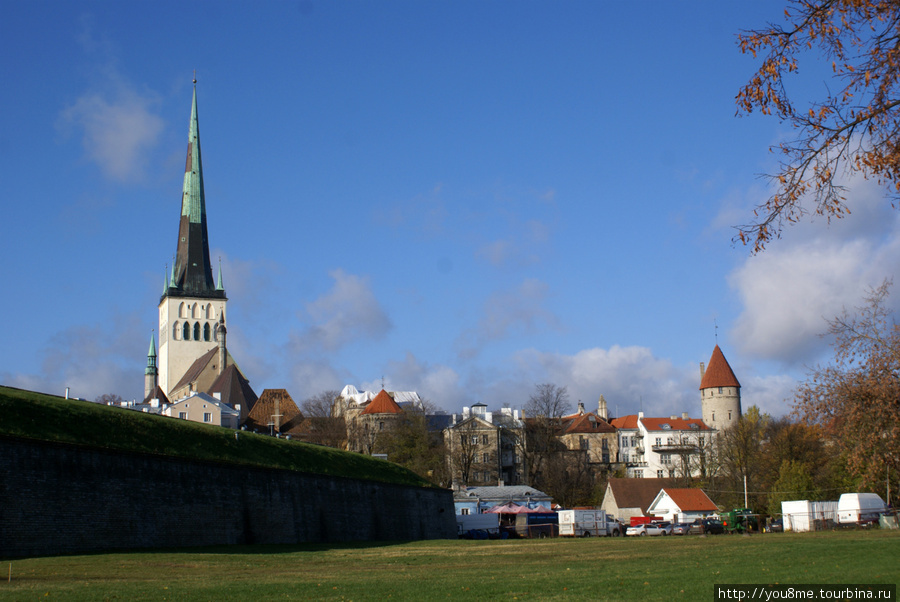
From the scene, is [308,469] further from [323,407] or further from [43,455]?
[323,407]

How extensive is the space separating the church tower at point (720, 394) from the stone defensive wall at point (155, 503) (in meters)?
76.7

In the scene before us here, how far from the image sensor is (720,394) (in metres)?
119

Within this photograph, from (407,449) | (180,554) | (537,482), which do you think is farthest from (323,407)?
(180,554)

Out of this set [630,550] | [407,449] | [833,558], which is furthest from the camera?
[407,449]

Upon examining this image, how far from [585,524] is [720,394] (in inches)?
2704

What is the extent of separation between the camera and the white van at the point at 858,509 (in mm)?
51812

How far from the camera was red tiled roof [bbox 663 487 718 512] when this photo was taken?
70.9m

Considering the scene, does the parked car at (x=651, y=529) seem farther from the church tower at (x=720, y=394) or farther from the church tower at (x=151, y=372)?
the church tower at (x=151, y=372)

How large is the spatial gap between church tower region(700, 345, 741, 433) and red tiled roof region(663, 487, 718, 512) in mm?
46569

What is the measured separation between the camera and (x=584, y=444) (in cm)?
12331

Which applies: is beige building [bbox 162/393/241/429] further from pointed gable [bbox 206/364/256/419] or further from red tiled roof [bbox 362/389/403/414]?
Result: red tiled roof [bbox 362/389/403/414]

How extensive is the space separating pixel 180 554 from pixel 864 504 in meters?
40.2

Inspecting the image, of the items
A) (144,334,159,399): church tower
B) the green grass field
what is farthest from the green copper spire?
the green grass field

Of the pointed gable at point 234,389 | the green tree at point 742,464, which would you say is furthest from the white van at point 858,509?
the pointed gable at point 234,389
